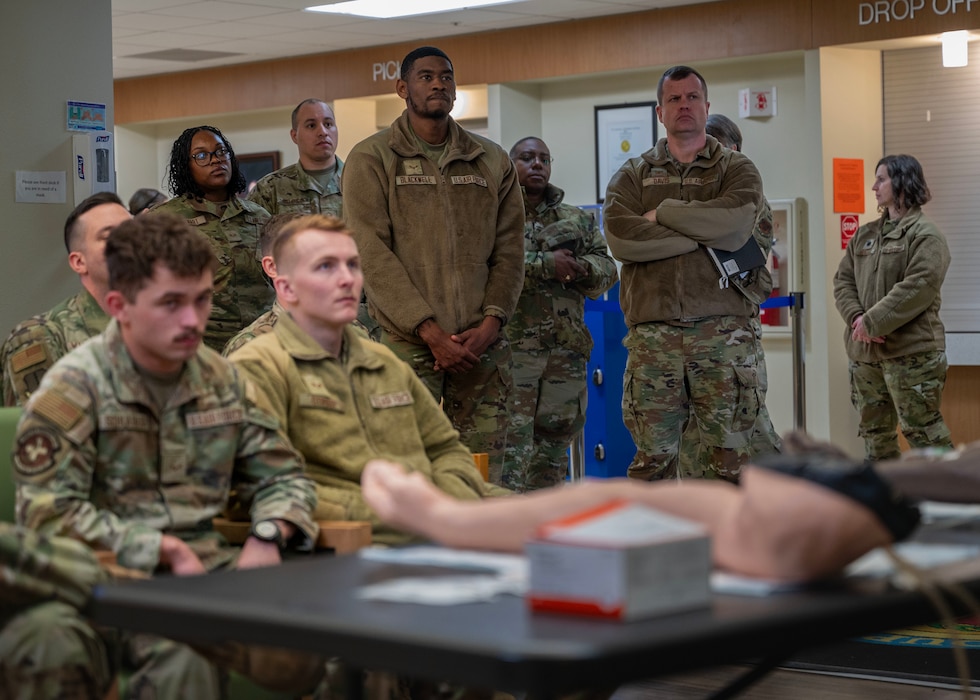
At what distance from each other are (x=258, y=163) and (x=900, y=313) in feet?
21.4

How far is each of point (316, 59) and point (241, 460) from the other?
8.82 m

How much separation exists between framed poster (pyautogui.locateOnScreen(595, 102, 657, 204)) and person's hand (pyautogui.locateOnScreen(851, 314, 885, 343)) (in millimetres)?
2831

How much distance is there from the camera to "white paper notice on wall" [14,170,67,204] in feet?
17.7

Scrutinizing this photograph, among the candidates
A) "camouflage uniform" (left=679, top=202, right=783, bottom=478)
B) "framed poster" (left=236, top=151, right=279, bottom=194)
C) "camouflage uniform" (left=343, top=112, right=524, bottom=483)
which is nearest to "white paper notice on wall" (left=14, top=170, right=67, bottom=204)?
"camouflage uniform" (left=343, top=112, right=524, bottom=483)

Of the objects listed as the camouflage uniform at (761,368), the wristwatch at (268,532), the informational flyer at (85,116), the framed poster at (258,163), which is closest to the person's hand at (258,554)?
the wristwatch at (268,532)

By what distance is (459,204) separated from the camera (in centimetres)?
450

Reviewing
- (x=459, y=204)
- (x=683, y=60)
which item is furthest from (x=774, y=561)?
(x=683, y=60)

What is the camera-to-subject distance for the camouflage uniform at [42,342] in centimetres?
317

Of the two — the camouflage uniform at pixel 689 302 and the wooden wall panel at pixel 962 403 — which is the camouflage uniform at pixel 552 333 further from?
the wooden wall panel at pixel 962 403

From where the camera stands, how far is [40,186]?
17.9 ft

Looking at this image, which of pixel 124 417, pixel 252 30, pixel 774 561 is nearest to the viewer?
pixel 774 561

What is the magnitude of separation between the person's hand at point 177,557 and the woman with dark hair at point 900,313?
17.4 ft

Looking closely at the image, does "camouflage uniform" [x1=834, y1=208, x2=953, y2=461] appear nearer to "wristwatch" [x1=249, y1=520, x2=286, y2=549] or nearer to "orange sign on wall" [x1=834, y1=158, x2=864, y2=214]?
"orange sign on wall" [x1=834, y1=158, x2=864, y2=214]

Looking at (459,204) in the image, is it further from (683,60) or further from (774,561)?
(683,60)
